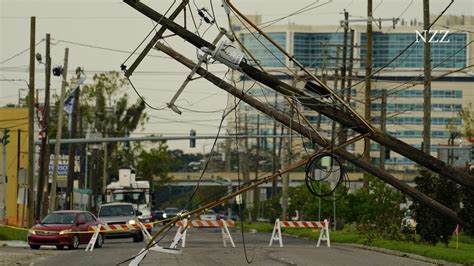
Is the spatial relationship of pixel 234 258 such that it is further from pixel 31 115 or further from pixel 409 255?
pixel 31 115

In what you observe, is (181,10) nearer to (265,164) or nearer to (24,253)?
(24,253)

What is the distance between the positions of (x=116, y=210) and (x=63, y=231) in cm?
1137

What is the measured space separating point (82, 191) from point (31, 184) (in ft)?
110

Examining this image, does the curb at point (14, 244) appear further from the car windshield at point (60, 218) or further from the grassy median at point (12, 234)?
the car windshield at point (60, 218)

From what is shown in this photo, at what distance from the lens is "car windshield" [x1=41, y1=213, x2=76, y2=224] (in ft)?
140

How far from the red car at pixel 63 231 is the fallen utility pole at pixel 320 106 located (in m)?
16.4

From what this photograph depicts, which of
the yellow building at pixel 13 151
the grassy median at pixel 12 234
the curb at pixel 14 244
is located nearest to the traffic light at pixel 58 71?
the grassy median at pixel 12 234

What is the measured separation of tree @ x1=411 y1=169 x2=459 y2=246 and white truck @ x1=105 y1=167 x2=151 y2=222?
28806mm

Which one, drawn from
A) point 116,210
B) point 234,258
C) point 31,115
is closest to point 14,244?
point 116,210

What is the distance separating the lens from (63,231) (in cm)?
4156

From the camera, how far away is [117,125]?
105312 millimetres

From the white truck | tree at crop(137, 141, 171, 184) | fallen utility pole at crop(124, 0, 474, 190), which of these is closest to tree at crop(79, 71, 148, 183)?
tree at crop(137, 141, 171, 184)

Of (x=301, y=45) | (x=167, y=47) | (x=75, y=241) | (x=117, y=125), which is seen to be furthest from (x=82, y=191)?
(x=301, y=45)

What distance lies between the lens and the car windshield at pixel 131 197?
69688 mm
